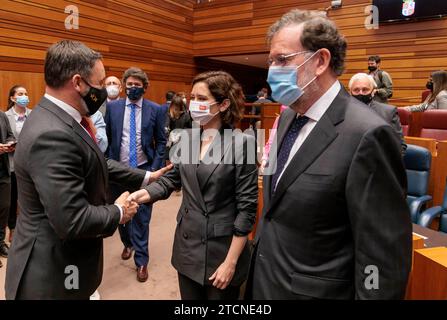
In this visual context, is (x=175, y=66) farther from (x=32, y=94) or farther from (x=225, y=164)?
(x=225, y=164)

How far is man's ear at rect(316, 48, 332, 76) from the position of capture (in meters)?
1.12

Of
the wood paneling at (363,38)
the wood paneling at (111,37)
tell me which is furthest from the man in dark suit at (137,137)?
the wood paneling at (363,38)

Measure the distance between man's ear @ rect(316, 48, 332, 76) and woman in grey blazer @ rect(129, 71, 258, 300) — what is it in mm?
586

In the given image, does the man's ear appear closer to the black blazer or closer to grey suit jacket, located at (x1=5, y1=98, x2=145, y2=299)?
the black blazer

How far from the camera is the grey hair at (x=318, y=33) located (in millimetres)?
1106

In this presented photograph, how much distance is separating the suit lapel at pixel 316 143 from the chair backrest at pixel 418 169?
86.5 inches

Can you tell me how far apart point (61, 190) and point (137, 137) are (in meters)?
1.92

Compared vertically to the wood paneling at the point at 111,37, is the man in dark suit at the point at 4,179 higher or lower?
lower

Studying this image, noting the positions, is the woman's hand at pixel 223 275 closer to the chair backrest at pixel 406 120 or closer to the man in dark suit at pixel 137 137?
the man in dark suit at pixel 137 137

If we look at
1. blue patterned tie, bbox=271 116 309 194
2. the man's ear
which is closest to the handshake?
blue patterned tie, bbox=271 116 309 194

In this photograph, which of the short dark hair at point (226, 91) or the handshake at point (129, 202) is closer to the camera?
the handshake at point (129, 202)

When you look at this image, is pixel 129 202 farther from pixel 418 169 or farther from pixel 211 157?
pixel 418 169

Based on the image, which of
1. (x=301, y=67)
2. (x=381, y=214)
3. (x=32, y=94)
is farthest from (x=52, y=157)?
(x=32, y=94)
